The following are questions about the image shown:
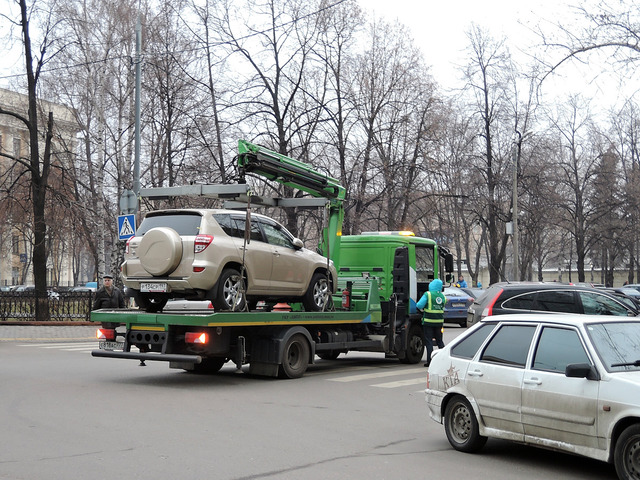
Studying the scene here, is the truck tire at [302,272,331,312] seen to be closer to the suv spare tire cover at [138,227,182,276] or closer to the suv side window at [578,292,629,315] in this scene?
the suv spare tire cover at [138,227,182,276]

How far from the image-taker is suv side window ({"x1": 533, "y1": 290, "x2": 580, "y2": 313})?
15680mm

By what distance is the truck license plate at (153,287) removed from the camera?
1216 centimetres

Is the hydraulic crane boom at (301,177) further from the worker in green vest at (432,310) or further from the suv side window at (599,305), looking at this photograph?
the suv side window at (599,305)

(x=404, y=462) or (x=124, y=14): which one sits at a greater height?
(x=124, y=14)

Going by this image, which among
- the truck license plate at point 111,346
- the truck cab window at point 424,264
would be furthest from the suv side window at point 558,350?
the truck cab window at point 424,264

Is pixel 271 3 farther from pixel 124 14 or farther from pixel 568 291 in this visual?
pixel 568 291

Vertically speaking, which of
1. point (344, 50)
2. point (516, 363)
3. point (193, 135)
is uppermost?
point (344, 50)

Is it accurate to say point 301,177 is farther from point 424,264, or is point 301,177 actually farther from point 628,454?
point 628,454

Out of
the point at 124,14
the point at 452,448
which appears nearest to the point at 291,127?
the point at 124,14

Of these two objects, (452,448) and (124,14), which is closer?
(452,448)

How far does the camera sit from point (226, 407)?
10.1 m

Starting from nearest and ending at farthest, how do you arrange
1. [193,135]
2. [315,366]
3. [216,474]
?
[216,474], [315,366], [193,135]

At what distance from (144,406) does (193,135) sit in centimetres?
2184

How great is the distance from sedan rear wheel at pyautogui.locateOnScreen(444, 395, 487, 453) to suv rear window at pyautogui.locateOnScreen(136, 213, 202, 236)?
5.94m
